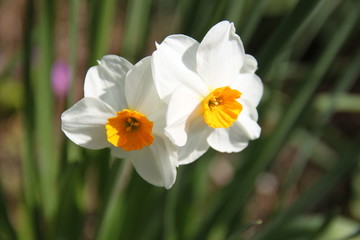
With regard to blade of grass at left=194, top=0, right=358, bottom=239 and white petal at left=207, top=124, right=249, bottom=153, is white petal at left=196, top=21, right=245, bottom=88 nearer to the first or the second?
white petal at left=207, top=124, right=249, bottom=153

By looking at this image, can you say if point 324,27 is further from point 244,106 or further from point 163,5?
point 244,106

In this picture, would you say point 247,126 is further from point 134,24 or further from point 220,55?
point 134,24

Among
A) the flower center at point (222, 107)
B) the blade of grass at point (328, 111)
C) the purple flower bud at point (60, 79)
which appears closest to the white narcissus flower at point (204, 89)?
the flower center at point (222, 107)

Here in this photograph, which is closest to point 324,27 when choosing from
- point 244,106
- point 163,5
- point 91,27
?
point 163,5

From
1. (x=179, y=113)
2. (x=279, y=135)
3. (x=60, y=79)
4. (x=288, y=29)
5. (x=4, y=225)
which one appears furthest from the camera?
(x=60, y=79)

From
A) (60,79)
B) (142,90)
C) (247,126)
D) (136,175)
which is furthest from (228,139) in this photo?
(60,79)

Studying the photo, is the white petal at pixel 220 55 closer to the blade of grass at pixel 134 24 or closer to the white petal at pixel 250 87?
the white petal at pixel 250 87

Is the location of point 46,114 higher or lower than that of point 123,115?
lower
